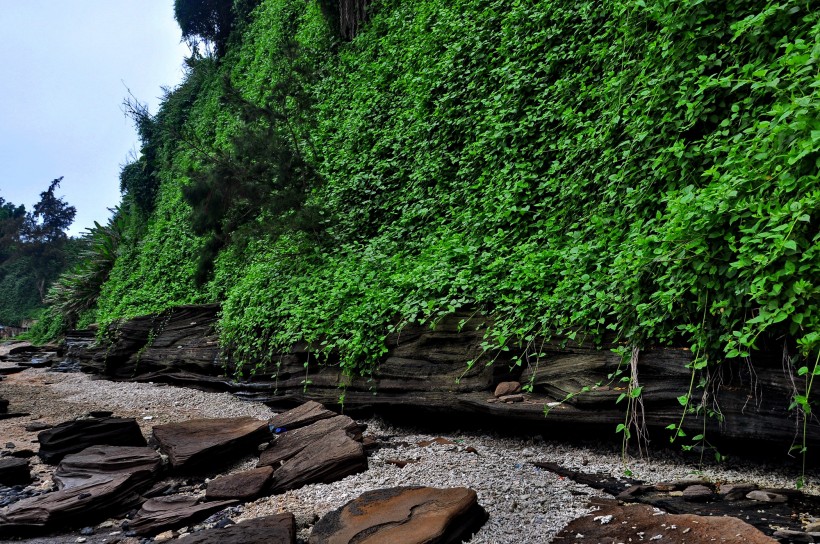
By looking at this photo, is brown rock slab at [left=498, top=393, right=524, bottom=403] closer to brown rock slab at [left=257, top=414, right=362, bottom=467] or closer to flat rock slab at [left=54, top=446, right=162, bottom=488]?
brown rock slab at [left=257, top=414, right=362, bottom=467]

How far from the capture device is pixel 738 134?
363cm

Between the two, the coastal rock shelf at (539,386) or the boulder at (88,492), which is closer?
the coastal rock shelf at (539,386)

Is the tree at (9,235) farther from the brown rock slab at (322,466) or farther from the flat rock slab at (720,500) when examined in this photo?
the flat rock slab at (720,500)

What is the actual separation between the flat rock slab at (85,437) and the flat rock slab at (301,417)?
138 centimetres

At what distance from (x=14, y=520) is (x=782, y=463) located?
5.14 meters

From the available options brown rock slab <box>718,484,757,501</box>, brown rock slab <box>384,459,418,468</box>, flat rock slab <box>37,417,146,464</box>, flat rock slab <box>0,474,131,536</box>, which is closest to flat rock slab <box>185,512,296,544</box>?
brown rock slab <box>384,459,418,468</box>

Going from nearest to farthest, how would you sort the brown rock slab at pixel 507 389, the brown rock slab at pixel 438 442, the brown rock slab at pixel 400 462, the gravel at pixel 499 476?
1. the gravel at pixel 499 476
2. the brown rock slab at pixel 400 462
3. the brown rock slab at pixel 507 389
4. the brown rock slab at pixel 438 442

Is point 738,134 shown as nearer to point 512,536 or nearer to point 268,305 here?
point 512,536

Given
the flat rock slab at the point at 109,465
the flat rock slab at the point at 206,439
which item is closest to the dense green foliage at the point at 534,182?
the flat rock slab at the point at 206,439

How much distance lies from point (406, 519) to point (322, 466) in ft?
4.61

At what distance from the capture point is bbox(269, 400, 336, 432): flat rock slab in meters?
5.57

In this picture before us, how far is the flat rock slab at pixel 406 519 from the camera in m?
2.96

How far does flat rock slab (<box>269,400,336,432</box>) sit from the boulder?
119 centimetres

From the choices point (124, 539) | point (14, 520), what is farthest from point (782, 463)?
point (14, 520)
